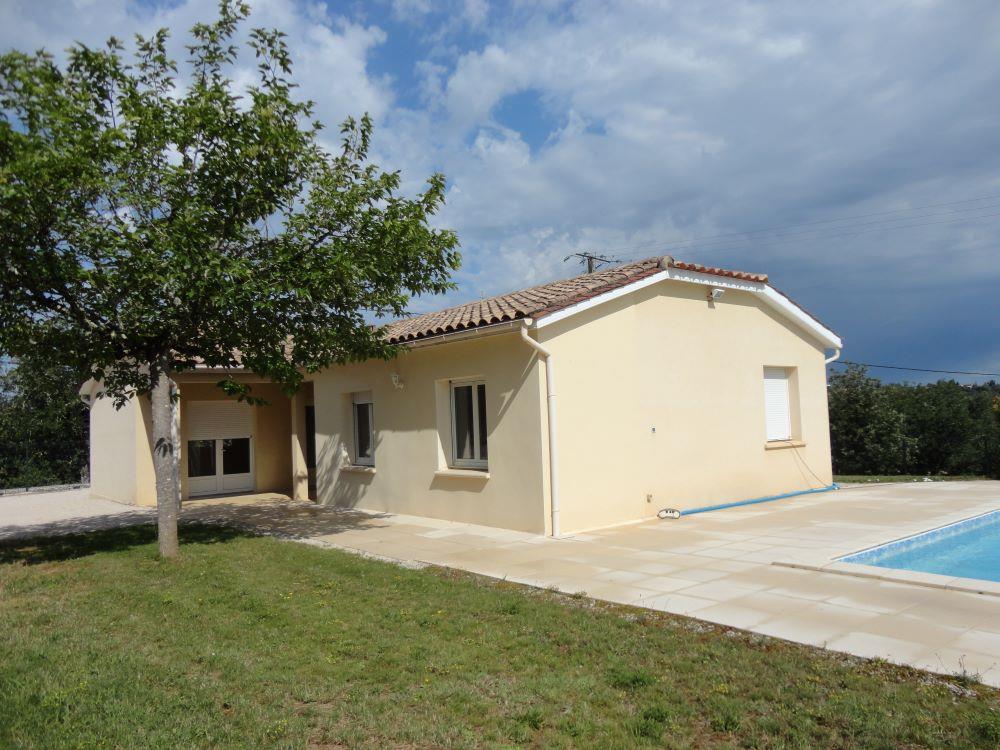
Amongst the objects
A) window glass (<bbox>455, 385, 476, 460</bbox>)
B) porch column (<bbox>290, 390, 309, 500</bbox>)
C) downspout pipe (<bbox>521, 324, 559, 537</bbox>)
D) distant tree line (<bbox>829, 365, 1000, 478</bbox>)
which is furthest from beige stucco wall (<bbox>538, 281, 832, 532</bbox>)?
distant tree line (<bbox>829, 365, 1000, 478</bbox>)

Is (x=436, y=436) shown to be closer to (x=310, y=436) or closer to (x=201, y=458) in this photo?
(x=310, y=436)

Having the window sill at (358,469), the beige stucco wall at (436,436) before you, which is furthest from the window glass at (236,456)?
the window sill at (358,469)

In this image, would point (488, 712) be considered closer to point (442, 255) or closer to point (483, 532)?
point (483, 532)

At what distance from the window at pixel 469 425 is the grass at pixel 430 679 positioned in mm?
4771

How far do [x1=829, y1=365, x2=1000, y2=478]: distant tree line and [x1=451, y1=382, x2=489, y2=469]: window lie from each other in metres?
17.7

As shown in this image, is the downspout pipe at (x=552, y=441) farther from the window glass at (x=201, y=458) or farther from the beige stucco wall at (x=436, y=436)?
the window glass at (x=201, y=458)

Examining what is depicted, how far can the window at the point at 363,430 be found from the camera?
51.2 ft

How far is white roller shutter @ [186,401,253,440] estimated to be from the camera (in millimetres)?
19281

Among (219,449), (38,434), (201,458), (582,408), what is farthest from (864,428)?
(38,434)

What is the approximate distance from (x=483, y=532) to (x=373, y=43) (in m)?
8.11

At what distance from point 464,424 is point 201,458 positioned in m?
10.1

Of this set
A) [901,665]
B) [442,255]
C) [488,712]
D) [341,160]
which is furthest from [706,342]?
[488,712]

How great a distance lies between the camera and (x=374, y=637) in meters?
6.06

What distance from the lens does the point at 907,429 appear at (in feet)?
89.4
